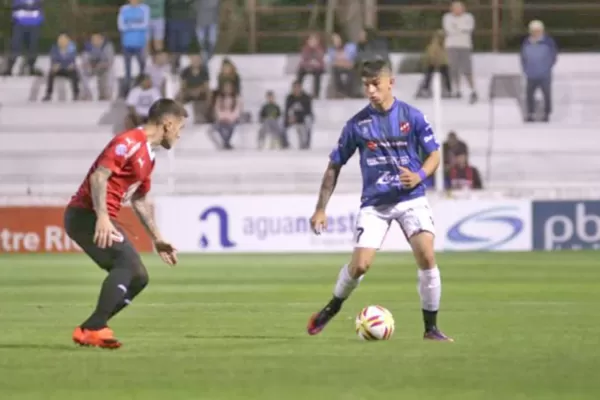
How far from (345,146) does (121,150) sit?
6.11ft

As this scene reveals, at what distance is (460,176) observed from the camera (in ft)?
89.8

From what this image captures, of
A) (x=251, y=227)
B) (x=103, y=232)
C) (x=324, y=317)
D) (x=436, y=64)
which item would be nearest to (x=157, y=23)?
(x=436, y=64)

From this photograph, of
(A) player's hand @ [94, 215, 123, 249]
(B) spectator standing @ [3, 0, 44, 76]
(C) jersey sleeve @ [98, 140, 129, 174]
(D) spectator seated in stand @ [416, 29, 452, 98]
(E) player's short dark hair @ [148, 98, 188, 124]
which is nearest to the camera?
(A) player's hand @ [94, 215, 123, 249]

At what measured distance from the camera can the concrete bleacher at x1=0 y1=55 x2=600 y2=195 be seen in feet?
96.8

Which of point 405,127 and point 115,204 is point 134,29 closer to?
point 405,127

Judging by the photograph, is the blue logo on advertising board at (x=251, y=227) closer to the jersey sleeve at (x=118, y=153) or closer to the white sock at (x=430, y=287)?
the white sock at (x=430, y=287)

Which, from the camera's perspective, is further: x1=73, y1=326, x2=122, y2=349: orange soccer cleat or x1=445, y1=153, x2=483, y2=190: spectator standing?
x1=445, y1=153, x2=483, y2=190: spectator standing

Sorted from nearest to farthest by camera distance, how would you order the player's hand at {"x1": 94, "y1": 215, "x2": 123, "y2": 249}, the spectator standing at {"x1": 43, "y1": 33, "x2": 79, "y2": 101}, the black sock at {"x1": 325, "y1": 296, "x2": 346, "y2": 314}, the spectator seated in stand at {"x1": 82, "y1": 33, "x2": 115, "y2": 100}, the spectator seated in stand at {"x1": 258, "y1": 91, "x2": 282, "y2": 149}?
1. the player's hand at {"x1": 94, "y1": 215, "x2": 123, "y2": 249}
2. the black sock at {"x1": 325, "y1": 296, "x2": 346, "y2": 314}
3. the spectator seated in stand at {"x1": 258, "y1": 91, "x2": 282, "y2": 149}
4. the spectator standing at {"x1": 43, "y1": 33, "x2": 79, "y2": 101}
5. the spectator seated in stand at {"x1": 82, "y1": 33, "x2": 115, "y2": 100}

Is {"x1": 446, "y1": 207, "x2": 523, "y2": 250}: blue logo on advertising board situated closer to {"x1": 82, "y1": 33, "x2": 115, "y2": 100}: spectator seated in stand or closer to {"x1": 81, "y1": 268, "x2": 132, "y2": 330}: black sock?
{"x1": 82, "y1": 33, "x2": 115, "y2": 100}: spectator seated in stand

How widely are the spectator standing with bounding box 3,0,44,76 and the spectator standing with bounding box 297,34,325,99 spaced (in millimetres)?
5462

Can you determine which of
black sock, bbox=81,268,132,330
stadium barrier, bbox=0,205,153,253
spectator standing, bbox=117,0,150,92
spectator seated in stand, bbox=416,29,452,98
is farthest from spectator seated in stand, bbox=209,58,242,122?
black sock, bbox=81,268,132,330

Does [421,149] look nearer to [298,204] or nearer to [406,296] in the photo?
[406,296]

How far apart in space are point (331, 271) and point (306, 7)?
41.2 feet

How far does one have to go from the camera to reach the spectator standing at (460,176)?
27.3 meters
